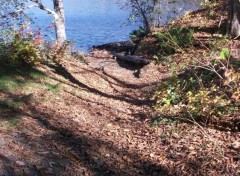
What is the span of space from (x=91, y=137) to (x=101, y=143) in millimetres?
267

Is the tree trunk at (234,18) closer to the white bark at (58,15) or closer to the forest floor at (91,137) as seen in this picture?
the forest floor at (91,137)

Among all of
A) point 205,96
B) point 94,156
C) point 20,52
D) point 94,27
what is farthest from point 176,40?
point 94,27

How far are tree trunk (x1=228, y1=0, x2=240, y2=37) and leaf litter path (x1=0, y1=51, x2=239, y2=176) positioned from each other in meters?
6.20

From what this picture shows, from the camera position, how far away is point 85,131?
5641 millimetres

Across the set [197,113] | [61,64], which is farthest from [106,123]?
[61,64]

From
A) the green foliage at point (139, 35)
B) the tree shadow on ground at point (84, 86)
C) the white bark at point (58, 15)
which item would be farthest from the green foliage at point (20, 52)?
the green foliage at point (139, 35)

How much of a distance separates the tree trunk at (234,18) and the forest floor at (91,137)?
5803 millimetres

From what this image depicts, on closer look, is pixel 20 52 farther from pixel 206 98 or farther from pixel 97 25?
pixel 97 25

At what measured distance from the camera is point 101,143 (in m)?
5.19

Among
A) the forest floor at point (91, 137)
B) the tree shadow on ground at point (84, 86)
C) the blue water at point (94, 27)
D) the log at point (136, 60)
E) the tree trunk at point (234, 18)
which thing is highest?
the tree trunk at point (234, 18)

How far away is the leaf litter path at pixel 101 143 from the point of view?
168 inches

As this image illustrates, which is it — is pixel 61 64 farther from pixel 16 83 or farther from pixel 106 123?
pixel 106 123

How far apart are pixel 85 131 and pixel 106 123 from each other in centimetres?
65

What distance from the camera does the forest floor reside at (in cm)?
430
